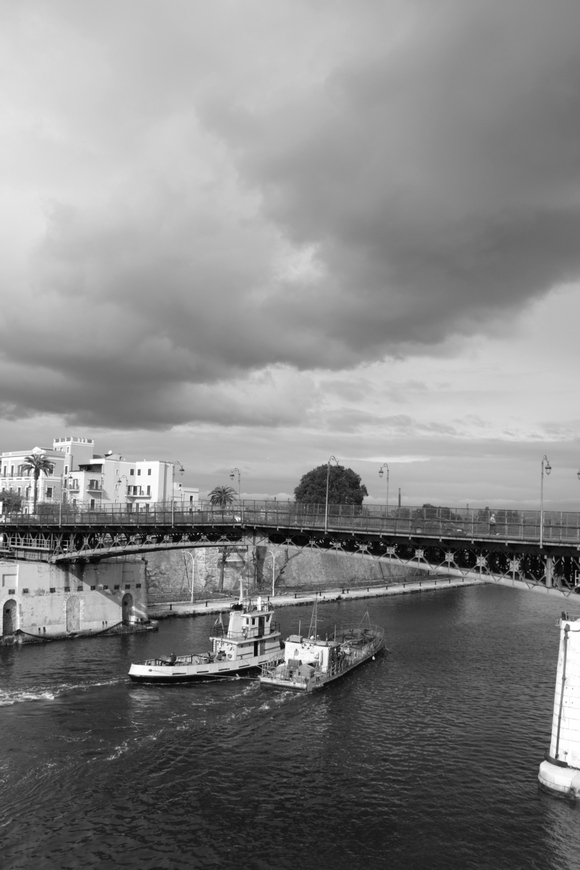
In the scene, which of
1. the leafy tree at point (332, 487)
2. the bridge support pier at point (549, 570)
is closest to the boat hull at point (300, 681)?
the bridge support pier at point (549, 570)

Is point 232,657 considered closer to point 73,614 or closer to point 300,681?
point 300,681

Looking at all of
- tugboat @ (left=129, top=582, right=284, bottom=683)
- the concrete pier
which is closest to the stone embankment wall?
the concrete pier

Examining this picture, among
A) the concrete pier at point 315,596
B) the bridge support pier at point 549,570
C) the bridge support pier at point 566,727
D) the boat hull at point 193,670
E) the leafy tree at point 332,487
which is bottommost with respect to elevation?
the concrete pier at point 315,596

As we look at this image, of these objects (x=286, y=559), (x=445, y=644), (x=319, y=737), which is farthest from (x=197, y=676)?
(x=286, y=559)

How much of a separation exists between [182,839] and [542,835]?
706 inches

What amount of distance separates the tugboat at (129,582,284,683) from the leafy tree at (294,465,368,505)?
74142 millimetres

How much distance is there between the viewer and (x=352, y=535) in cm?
6062

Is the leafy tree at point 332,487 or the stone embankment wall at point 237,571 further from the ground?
the leafy tree at point 332,487

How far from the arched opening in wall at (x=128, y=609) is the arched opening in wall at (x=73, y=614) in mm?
6486

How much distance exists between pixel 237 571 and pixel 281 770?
248 feet

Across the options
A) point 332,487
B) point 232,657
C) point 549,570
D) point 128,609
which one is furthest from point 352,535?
point 332,487

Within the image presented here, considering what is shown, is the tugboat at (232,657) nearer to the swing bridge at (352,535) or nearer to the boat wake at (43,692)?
the boat wake at (43,692)

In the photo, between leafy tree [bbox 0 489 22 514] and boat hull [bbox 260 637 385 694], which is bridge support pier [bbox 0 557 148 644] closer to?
boat hull [bbox 260 637 385 694]

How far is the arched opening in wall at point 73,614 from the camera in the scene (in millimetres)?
78062
